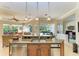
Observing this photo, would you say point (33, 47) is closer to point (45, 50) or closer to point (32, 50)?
point (32, 50)

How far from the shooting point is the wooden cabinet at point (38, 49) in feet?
16.5

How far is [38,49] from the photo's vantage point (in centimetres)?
507

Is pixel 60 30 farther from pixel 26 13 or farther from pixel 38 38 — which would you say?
pixel 26 13

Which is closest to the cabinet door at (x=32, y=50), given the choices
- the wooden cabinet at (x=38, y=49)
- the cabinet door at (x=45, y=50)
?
the wooden cabinet at (x=38, y=49)

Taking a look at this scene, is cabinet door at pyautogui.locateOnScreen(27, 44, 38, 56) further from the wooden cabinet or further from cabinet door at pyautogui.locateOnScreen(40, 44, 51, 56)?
cabinet door at pyautogui.locateOnScreen(40, 44, 51, 56)

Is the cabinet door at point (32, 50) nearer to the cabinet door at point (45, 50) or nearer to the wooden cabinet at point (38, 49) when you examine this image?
the wooden cabinet at point (38, 49)

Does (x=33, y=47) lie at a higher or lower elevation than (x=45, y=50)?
higher

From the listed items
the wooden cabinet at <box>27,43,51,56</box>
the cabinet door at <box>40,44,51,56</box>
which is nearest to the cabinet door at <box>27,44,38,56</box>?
the wooden cabinet at <box>27,43,51,56</box>

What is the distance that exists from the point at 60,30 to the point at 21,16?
5.11 feet

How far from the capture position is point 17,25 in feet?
17.3

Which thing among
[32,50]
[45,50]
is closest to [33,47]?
[32,50]

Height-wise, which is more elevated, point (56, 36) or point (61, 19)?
point (61, 19)

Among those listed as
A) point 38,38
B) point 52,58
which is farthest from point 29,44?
point 52,58

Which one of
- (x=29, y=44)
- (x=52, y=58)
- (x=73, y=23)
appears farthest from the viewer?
(x=73, y=23)
